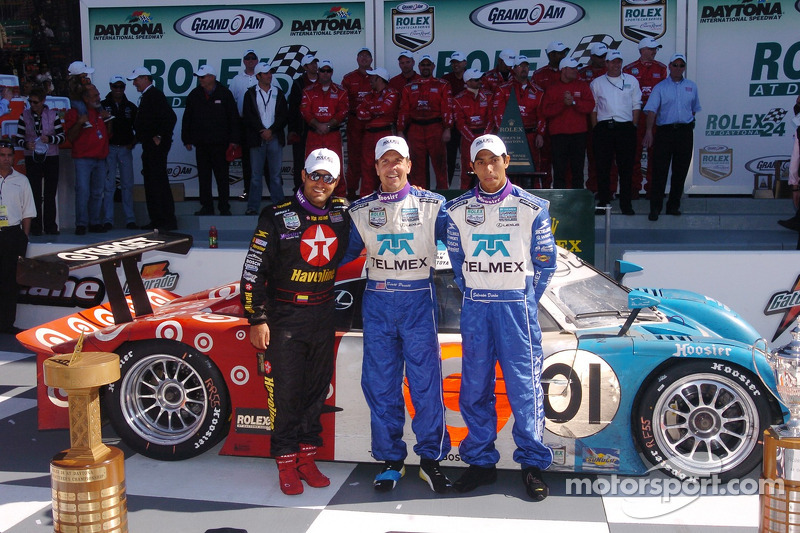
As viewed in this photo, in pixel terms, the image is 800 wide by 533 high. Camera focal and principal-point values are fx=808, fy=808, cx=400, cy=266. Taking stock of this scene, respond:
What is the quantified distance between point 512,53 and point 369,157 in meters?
2.34

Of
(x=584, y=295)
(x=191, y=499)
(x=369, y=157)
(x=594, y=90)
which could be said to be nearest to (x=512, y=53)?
(x=594, y=90)

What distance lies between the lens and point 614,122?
32.7 ft

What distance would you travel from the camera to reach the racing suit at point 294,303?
4367mm

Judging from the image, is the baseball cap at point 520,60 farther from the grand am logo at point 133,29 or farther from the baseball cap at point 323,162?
the baseball cap at point 323,162

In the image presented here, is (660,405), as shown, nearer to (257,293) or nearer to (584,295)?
(584,295)

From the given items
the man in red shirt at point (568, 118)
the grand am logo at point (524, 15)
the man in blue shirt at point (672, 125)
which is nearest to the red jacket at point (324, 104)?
the man in red shirt at point (568, 118)

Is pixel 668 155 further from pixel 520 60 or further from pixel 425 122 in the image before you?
pixel 425 122

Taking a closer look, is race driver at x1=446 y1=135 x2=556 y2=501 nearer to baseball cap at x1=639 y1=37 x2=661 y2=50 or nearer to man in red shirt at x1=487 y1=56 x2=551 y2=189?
man in red shirt at x1=487 y1=56 x2=551 y2=189

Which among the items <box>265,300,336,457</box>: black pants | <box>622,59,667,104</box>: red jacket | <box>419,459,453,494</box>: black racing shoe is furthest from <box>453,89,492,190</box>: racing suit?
<box>419,459,453,494</box>: black racing shoe

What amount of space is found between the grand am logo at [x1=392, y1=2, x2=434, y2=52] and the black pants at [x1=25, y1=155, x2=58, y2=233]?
17.1 feet

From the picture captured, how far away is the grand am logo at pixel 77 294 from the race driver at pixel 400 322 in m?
4.69

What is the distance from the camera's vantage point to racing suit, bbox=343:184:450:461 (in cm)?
434

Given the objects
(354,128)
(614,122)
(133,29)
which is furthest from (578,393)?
(133,29)

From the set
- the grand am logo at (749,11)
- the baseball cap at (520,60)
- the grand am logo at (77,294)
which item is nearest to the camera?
the grand am logo at (77,294)
